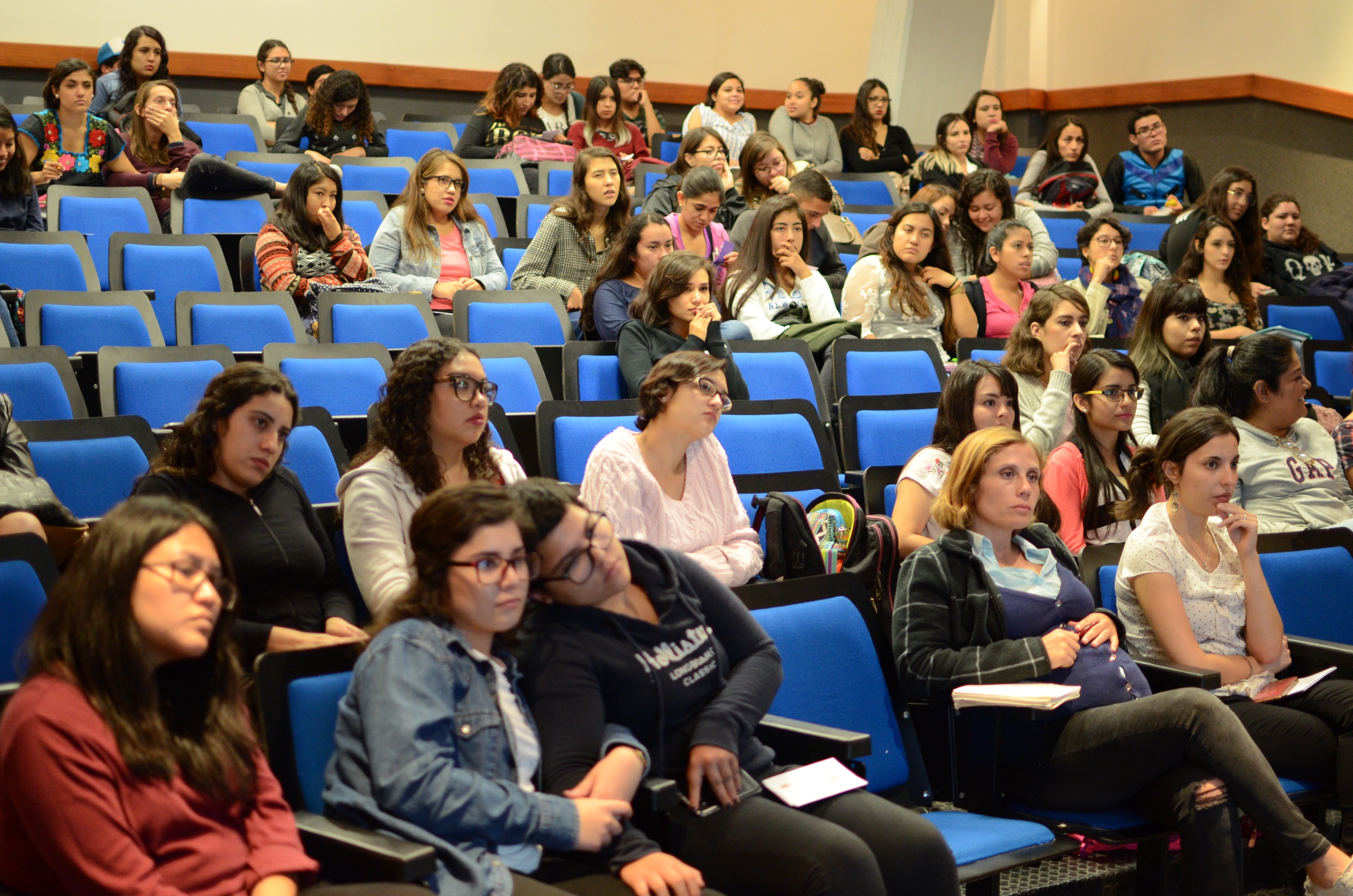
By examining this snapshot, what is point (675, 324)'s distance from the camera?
3520mm

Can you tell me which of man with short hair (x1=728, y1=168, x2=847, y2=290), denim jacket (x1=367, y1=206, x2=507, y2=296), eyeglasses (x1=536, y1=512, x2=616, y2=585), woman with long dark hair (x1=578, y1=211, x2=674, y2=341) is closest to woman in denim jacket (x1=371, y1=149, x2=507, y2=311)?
denim jacket (x1=367, y1=206, x2=507, y2=296)

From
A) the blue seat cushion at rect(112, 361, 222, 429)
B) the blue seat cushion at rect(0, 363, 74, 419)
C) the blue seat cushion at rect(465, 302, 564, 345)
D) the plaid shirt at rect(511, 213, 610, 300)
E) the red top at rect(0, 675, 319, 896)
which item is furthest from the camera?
the plaid shirt at rect(511, 213, 610, 300)

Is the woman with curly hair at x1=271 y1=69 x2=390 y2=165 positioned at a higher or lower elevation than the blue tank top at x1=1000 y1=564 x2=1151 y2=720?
higher

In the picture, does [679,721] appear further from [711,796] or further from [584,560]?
[584,560]

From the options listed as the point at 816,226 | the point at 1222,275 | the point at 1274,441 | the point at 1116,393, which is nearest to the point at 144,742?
the point at 1116,393

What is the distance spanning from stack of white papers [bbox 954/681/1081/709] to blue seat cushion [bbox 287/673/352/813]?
3.23ft

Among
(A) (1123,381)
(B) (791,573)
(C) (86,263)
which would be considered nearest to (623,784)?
(B) (791,573)

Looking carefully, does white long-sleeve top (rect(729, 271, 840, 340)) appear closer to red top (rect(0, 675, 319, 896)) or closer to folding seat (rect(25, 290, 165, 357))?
folding seat (rect(25, 290, 165, 357))

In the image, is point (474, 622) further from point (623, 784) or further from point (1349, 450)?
point (1349, 450)

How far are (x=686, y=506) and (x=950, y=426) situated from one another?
749mm

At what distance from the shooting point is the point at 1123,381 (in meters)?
3.22

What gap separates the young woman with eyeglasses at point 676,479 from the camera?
8.06ft

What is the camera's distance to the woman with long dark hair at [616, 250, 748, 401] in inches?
135

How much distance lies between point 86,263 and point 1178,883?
3.54 metres
